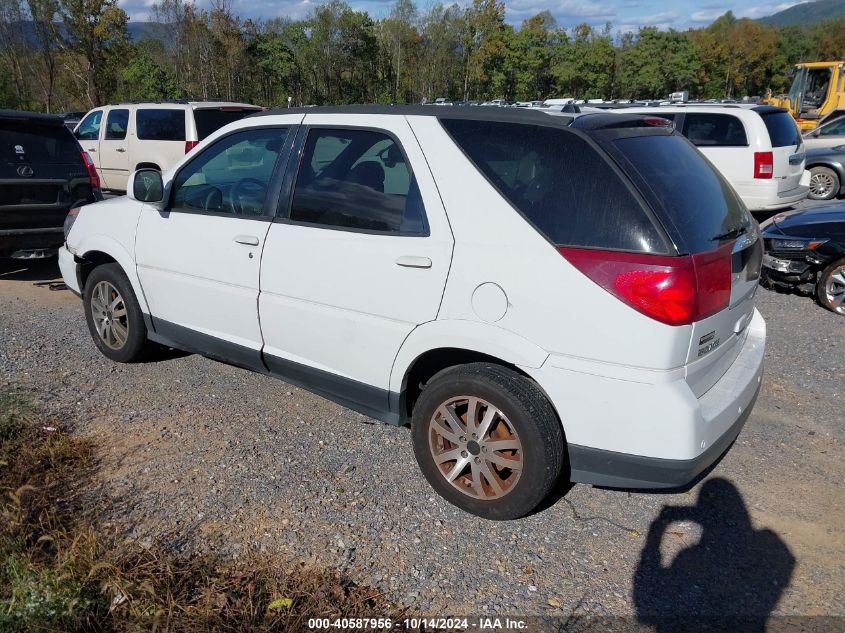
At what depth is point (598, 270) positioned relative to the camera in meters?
2.80

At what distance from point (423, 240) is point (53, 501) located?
7.05 feet

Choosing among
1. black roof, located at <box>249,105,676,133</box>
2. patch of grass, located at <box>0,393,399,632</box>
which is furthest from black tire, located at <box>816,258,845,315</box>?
patch of grass, located at <box>0,393,399,632</box>

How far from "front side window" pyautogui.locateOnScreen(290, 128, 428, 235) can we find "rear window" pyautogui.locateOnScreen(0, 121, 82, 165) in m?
4.96

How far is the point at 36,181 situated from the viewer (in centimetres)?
734

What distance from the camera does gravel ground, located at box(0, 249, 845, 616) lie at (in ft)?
9.57

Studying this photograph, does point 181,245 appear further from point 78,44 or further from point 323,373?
point 78,44

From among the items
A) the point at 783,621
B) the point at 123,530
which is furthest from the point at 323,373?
the point at 783,621

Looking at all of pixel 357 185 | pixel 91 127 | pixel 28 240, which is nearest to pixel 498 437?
pixel 357 185

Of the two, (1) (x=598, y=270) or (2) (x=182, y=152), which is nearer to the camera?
(1) (x=598, y=270)

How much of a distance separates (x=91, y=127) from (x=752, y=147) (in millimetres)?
12335

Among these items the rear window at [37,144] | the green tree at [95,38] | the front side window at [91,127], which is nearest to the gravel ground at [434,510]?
the rear window at [37,144]

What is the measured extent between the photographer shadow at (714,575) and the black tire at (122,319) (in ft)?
11.8

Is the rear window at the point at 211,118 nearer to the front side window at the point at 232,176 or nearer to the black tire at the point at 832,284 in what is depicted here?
the front side window at the point at 232,176

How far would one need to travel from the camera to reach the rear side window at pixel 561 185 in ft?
9.24
